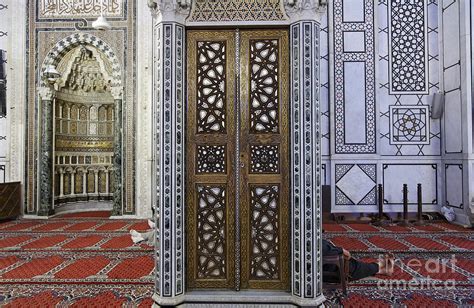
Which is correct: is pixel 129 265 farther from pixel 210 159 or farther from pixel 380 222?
pixel 380 222

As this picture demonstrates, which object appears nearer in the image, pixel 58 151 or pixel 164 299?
pixel 164 299

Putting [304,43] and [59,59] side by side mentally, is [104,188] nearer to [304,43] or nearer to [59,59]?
[59,59]

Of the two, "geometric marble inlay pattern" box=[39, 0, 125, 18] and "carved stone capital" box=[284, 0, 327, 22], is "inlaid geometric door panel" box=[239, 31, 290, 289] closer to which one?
"carved stone capital" box=[284, 0, 327, 22]

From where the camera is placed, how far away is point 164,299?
6.44ft

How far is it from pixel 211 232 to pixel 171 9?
1.34 metres

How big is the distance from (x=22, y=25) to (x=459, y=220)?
286 inches

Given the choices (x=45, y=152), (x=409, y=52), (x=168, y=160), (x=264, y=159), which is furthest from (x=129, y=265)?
(x=409, y=52)

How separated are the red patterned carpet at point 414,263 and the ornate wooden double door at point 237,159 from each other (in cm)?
76

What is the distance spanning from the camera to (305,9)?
1954 millimetres

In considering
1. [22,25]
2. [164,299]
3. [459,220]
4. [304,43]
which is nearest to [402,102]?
[459,220]

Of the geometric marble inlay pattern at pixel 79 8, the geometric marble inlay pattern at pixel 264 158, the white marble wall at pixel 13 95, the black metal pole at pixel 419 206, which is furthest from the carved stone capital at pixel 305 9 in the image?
the white marble wall at pixel 13 95

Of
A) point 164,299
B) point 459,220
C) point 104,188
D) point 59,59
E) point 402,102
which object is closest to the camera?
point 164,299

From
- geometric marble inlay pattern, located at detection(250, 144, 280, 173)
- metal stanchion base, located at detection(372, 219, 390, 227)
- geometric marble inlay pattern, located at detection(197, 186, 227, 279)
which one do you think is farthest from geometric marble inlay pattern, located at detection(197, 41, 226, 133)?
metal stanchion base, located at detection(372, 219, 390, 227)

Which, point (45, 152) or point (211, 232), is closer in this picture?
point (211, 232)
